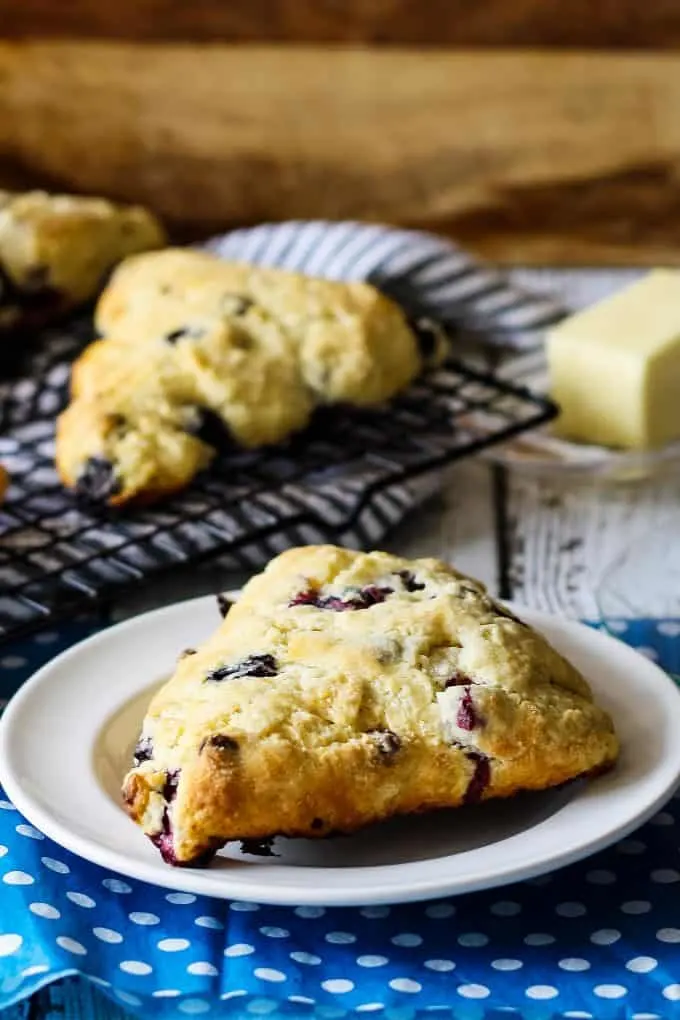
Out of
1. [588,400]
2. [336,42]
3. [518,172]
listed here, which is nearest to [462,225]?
[518,172]

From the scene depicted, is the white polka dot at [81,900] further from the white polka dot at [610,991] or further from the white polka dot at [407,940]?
the white polka dot at [610,991]

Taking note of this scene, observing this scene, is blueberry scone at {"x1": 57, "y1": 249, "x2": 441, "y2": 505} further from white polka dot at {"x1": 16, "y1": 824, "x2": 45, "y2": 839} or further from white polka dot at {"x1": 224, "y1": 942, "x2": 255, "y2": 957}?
white polka dot at {"x1": 224, "y1": 942, "x2": 255, "y2": 957}

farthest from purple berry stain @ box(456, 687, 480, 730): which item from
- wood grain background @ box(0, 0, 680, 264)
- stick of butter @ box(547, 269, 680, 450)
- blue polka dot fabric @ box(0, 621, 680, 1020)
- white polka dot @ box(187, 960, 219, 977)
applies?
wood grain background @ box(0, 0, 680, 264)

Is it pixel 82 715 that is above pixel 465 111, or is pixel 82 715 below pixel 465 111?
below

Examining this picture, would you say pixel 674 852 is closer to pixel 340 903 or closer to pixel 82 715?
pixel 340 903

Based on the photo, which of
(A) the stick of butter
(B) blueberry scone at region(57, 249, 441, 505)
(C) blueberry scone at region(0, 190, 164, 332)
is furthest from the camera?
(C) blueberry scone at region(0, 190, 164, 332)
